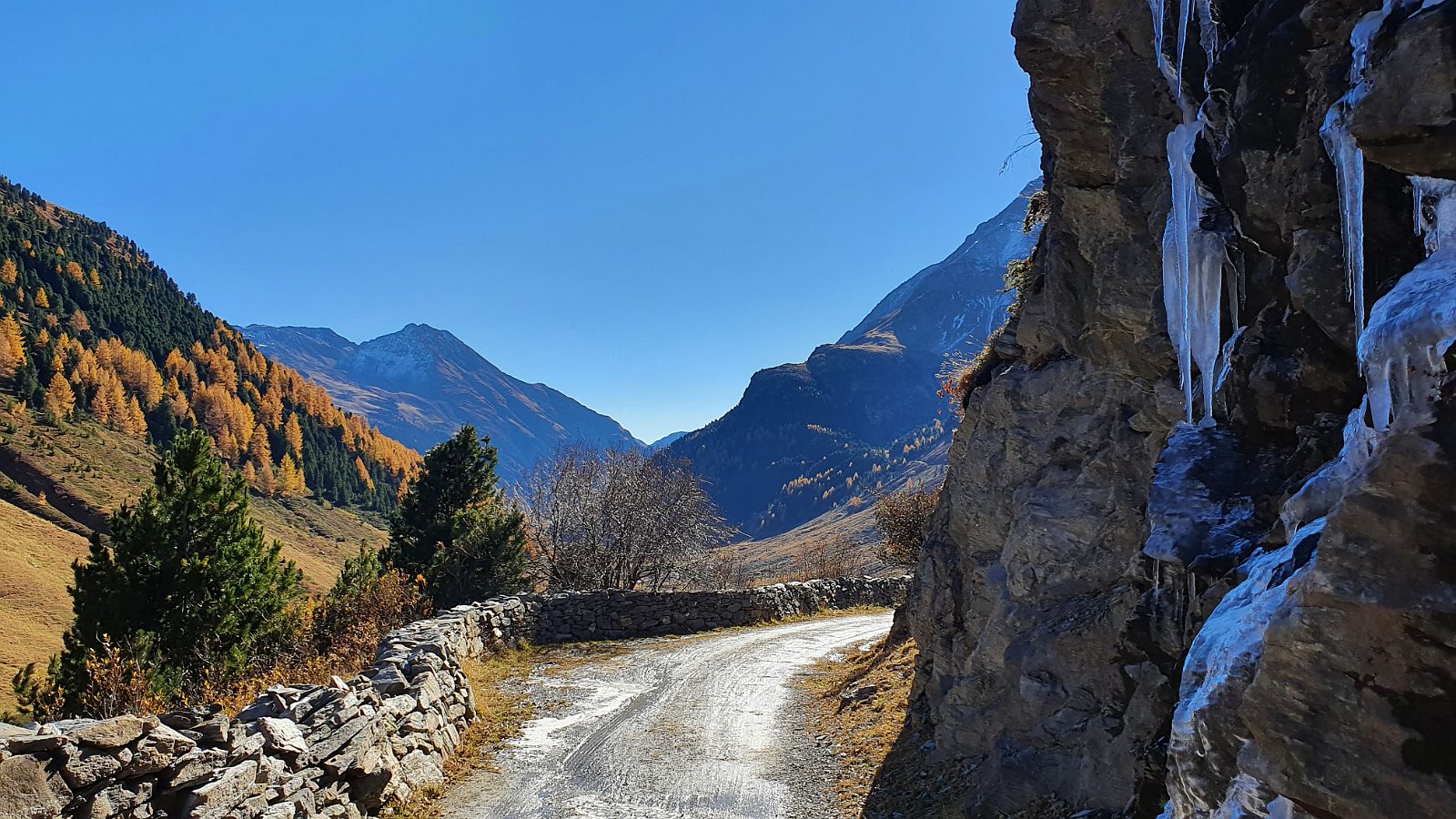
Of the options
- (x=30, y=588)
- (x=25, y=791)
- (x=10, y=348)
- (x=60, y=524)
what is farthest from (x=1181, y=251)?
(x=10, y=348)

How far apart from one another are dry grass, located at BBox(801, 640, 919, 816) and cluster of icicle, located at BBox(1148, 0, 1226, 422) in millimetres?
6864

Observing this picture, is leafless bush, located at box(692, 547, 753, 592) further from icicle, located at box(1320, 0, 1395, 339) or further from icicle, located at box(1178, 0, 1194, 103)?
icicle, located at box(1320, 0, 1395, 339)

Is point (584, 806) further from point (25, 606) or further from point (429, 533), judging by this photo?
point (25, 606)

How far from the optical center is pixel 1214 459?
6270 mm

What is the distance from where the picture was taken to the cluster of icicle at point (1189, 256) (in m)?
6.99

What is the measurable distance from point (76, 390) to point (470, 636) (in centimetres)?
13029

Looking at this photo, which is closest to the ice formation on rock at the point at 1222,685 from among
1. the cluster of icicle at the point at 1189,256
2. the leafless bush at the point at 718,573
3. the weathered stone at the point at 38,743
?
the cluster of icicle at the point at 1189,256

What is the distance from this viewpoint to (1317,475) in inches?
185

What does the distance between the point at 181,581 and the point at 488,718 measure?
29.8 ft

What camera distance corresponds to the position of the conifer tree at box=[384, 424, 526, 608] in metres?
27.1

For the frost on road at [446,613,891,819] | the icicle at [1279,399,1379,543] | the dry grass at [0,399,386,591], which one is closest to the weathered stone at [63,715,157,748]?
the frost on road at [446,613,891,819]

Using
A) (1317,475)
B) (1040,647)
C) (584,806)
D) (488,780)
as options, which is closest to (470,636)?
(488,780)

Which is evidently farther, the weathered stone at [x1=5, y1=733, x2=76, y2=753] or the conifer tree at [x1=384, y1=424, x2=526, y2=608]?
the conifer tree at [x1=384, y1=424, x2=526, y2=608]

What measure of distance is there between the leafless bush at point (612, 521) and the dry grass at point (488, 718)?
9224 mm
